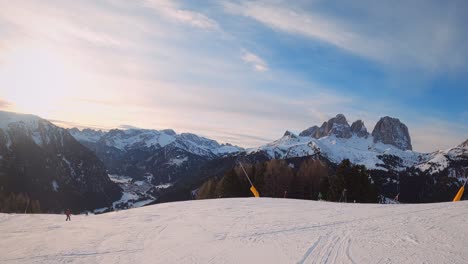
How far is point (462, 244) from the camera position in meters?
12.6

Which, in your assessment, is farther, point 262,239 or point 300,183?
point 300,183

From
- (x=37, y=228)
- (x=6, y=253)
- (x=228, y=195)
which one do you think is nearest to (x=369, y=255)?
(x=6, y=253)

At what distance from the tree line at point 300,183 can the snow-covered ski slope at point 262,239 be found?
34.2m

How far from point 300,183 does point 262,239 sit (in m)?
59.6

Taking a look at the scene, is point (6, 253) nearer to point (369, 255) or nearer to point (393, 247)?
point (369, 255)

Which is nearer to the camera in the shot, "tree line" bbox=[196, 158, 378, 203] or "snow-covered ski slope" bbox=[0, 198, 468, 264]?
"snow-covered ski slope" bbox=[0, 198, 468, 264]

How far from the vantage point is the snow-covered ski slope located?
12.1 meters

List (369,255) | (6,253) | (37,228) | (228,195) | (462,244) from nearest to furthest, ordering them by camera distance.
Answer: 1. (369,255)
2. (462,244)
3. (6,253)
4. (37,228)
5. (228,195)

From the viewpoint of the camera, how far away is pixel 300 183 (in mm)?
73062

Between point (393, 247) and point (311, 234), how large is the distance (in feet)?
11.6

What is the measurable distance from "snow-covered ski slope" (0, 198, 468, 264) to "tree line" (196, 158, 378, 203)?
3416 cm

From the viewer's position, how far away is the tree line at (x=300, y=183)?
54219 millimetres

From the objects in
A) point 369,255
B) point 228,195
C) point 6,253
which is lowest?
point 228,195

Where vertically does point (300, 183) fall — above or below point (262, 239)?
below
